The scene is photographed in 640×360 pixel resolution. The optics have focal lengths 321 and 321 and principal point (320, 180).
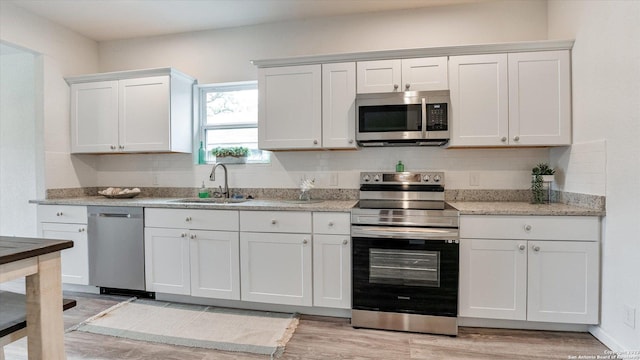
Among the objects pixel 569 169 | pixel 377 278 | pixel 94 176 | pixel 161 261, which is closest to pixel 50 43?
pixel 94 176

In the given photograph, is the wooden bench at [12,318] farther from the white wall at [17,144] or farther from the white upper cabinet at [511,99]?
the white upper cabinet at [511,99]

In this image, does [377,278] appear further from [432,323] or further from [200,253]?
[200,253]

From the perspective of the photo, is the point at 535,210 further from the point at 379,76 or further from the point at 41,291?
the point at 41,291

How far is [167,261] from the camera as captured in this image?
9.27 feet

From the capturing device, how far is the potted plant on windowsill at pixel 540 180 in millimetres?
2648

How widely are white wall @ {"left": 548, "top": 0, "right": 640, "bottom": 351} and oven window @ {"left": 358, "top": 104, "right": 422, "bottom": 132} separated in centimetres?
117

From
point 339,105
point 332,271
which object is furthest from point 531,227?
point 339,105

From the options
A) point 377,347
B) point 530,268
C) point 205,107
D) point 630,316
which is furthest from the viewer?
point 205,107

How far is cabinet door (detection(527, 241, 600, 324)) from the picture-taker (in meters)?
2.21

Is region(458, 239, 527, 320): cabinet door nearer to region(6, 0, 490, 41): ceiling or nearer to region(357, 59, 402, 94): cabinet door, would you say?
region(357, 59, 402, 94): cabinet door

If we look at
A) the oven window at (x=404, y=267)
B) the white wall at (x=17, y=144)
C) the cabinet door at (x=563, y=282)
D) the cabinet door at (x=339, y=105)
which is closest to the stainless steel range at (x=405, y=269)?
the oven window at (x=404, y=267)

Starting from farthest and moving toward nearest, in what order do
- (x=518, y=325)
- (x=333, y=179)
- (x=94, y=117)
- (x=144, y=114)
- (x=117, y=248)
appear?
1. (x=94, y=117)
2. (x=144, y=114)
3. (x=333, y=179)
4. (x=117, y=248)
5. (x=518, y=325)

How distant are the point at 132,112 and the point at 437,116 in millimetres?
2965

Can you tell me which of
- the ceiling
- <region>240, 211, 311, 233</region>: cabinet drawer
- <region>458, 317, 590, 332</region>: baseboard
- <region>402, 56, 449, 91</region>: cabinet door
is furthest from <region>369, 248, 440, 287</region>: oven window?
the ceiling
